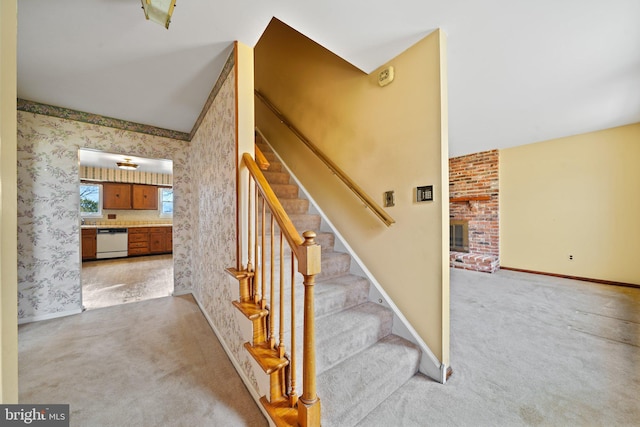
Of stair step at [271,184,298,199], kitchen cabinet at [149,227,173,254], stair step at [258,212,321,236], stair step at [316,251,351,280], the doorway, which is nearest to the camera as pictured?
stair step at [316,251,351,280]

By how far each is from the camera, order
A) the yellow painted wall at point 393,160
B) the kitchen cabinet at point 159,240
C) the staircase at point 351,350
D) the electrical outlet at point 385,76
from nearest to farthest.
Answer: the staircase at point 351,350
the yellow painted wall at point 393,160
the electrical outlet at point 385,76
the kitchen cabinet at point 159,240

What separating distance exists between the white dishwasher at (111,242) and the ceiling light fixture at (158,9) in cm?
669

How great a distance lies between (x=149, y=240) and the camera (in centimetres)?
658

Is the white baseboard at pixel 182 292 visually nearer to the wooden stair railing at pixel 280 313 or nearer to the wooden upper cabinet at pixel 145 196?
the wooden stair railing at pixel 280 313

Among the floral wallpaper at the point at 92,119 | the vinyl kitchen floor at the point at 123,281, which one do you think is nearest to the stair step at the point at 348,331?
the vinyl kitchen floor at the point at 123,281

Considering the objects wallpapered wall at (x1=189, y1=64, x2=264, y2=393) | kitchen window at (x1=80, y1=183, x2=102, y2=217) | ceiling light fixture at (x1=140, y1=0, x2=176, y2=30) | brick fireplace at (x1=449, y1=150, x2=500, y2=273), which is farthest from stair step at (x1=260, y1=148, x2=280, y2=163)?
kitchen window at (x1=80, y1=183, x2=102, y2=217)

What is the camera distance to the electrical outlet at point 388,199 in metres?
1.84

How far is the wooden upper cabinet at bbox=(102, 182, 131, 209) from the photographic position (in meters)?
6.28

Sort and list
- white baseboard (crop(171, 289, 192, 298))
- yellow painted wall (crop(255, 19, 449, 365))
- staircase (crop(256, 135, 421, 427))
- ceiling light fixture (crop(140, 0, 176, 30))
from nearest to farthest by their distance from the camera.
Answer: ceiling light fixture (crop(140, 0, 176, 30)) < staircase (crop(256, 135, 421, 427)) < yellow painted wall (crop(255, 19, 449, 365)) < white baseboard (crop(171, 289, 192, 298))

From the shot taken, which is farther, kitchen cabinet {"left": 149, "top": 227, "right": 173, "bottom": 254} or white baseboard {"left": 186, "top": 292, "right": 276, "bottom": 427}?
kitchen cabinet {"left": 149, "top": 227, "right": 173, "bottom": 254}

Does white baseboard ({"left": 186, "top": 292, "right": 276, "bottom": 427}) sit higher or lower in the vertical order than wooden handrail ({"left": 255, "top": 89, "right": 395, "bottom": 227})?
lower

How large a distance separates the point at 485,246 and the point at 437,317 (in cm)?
398

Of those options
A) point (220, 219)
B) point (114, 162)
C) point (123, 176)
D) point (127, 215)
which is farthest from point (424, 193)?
point (127, 215)

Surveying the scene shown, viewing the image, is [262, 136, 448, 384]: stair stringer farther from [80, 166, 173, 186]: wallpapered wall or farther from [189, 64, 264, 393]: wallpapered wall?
[80, 166, 173, 186]: wallpapered wall
